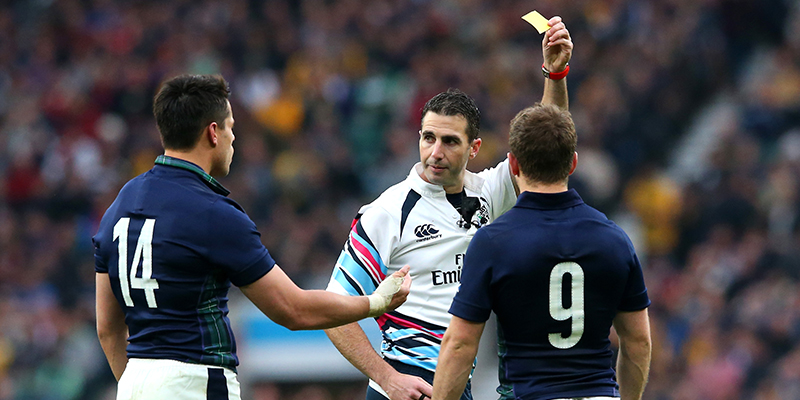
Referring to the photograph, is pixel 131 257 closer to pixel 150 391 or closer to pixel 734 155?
pixel 150 391

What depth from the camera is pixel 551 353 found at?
12.9 feet

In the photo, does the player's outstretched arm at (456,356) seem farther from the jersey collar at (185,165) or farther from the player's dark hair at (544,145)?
the jersey collar at (185,165)

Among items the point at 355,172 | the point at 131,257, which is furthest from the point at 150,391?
the point at 355,172

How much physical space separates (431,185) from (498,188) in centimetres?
46

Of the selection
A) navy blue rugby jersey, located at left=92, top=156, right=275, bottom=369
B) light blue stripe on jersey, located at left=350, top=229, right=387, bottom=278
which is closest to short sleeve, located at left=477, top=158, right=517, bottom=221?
light blue stripe on jersey, located at left=350, top=229, right=387, bottom=278

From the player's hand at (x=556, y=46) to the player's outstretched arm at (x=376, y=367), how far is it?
1809 mm

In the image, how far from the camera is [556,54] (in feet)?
17.1

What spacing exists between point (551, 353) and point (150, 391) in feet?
5.69

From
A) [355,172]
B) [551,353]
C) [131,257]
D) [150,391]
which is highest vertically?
[355,172]

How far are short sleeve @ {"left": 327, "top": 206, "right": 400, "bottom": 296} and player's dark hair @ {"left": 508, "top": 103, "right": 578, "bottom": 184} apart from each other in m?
1.22

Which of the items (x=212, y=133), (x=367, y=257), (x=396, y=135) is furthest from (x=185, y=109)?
(x=396, y=135)

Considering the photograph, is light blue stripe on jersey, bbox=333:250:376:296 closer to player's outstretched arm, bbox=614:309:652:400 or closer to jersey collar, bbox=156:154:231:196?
jersey collar, bbox=156:154:231:196

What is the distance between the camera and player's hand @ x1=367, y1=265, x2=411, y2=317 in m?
4.52

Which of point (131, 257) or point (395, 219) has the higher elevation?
point (395, 219)
